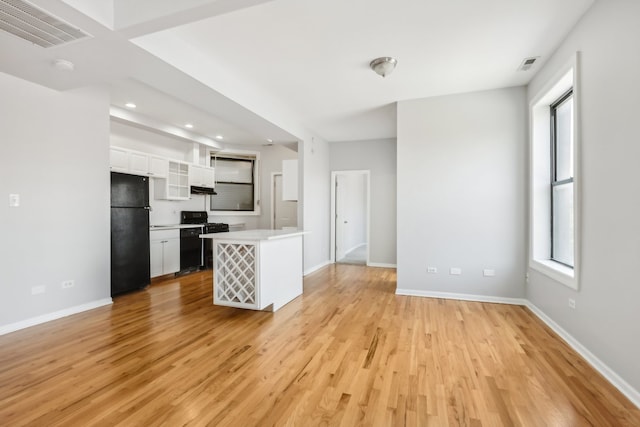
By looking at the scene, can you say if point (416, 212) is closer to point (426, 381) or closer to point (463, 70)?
point (463, 70)

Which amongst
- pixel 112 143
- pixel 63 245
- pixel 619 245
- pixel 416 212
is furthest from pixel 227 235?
pixel 619 245

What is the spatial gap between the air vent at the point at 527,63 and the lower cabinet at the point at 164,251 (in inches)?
217

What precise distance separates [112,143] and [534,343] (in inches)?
243

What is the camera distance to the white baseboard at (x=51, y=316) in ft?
9.86

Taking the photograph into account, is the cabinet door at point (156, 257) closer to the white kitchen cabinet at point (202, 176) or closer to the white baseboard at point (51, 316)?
the white baseboard at point (51, 316)

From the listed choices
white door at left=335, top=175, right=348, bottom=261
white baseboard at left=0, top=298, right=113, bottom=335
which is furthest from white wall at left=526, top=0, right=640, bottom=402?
white baseboard at left=0, top=298, right=113, bottom=335

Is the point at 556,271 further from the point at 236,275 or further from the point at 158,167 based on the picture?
the point at 158,167

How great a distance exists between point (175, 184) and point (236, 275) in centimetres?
310

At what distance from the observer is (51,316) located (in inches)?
131

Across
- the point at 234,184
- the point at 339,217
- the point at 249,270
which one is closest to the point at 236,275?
the point at 249,270

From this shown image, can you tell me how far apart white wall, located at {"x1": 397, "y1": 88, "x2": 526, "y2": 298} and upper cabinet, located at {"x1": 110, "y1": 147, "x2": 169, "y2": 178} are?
4076mm

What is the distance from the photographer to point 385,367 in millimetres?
2334

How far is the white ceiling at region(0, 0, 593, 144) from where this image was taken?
2268mm

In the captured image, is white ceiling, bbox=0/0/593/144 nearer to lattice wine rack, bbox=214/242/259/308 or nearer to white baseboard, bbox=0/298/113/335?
lattice wine rack, bbox=214/242/259/308
